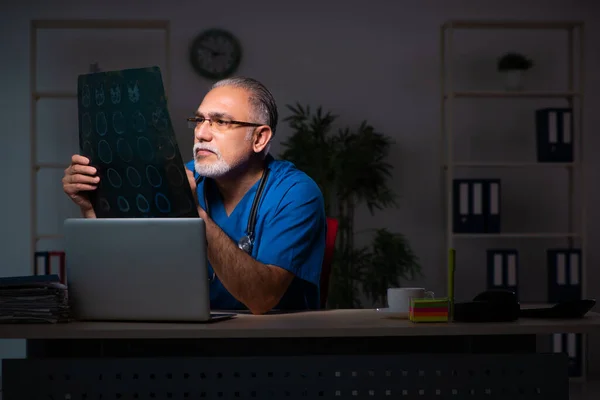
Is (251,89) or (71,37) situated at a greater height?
A: (71,37)

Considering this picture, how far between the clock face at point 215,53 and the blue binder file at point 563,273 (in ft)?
7.34

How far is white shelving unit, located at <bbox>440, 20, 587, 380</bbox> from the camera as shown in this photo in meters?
5.20

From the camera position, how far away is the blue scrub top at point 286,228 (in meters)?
2.50

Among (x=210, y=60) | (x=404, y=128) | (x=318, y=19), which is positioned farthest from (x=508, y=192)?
(x=210, y=60)

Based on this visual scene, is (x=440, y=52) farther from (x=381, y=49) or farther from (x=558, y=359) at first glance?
(x=558, y=359)

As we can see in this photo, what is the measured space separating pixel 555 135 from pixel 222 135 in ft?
10.1

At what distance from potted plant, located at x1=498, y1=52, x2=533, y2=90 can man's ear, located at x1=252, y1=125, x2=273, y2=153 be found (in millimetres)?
3001

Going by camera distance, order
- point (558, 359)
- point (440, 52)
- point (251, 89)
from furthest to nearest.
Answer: point (440, 52) → point (251, 89) → point (558, 359)

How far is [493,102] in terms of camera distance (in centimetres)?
572

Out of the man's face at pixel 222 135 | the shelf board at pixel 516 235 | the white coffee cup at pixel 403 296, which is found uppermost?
the man's face at pixel 222 135

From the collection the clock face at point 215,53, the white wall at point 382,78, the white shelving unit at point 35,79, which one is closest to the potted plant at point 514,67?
the white wall at point 382,78

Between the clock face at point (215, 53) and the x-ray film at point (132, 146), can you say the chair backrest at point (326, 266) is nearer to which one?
the x-ray film at point (132, 146)

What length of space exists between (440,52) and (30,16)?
253cm

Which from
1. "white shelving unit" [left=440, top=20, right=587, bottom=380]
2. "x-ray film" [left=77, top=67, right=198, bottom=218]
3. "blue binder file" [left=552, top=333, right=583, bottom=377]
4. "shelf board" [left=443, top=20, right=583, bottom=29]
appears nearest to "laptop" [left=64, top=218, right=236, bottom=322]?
"x-ray film" [left=77, top=67, right=198, bottom=218]
